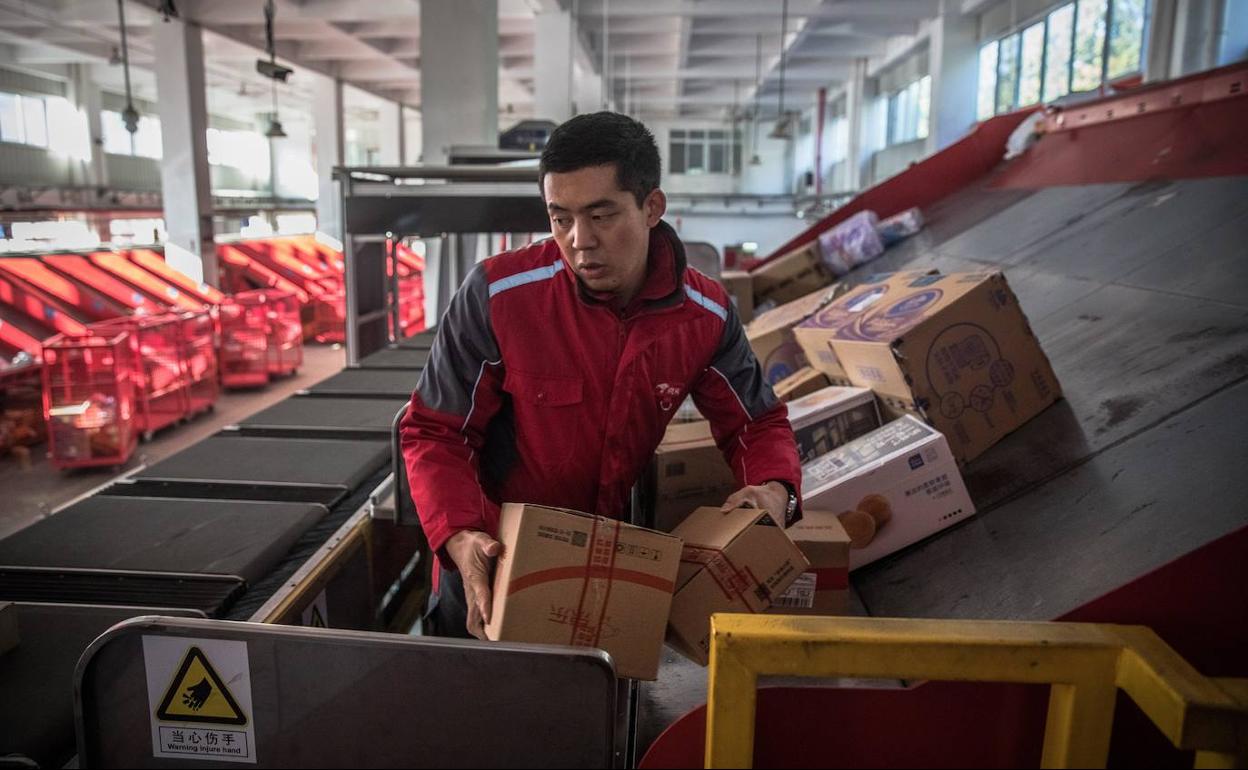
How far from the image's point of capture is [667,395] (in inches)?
74.4

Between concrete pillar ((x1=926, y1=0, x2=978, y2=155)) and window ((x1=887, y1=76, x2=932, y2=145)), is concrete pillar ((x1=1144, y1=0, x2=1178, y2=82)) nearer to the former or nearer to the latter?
concrete pillar ((x1=926, y1=0, x2=978, y2=155))

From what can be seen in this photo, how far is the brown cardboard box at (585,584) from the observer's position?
1.45m

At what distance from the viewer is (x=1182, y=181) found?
3.95 m

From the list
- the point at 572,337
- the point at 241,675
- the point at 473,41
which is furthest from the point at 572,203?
the point at 473,41

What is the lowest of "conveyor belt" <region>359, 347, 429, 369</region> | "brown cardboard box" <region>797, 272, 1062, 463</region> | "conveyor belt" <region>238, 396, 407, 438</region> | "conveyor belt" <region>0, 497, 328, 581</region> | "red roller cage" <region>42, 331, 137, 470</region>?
"red roller cage" <region>42, 331, 137, 470</region>

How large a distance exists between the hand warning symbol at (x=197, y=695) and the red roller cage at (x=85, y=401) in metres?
6.90

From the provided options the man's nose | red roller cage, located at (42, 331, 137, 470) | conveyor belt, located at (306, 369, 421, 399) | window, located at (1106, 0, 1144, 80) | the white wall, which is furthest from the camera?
the white wall

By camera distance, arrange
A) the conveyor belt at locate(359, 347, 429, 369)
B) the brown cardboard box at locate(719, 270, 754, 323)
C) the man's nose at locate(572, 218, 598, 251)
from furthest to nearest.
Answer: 1. the brown cardboard box at locate(719, 270, 754, 323)
2. the conveyor belt at locate(359, 347, 429, 369)
3. the man's nose at locate(572, 218, 598, 251)

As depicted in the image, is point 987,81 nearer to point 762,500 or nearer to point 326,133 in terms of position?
point 326,133

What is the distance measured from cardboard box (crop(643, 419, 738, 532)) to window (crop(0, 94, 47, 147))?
21.9 m

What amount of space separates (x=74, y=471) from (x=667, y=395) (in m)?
7.33

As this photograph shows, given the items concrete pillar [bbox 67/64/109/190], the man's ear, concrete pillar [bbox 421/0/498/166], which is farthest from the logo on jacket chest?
concrete pillar [bbox 67/64/109/190]

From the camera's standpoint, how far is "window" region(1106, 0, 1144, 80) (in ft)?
31.4

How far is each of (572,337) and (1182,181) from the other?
363 cm
